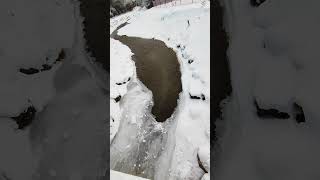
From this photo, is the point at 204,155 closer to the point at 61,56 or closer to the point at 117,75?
the point at 117,75

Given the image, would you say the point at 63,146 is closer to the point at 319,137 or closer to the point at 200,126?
the point at 319,137

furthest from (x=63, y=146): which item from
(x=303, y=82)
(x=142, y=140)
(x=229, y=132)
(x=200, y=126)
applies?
(x=142, y=140)

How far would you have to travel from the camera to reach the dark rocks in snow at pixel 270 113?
764mm

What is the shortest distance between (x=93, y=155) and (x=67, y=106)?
139mm

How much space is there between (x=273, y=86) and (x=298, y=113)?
0.24 feet

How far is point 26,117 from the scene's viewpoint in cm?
89

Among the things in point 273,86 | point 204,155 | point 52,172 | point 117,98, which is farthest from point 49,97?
point 117,98

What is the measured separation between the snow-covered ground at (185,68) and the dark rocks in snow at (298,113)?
136 centimetres

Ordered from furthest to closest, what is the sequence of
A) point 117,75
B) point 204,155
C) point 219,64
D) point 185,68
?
point 117,75, point 185,68, point 204,155, point 219,64

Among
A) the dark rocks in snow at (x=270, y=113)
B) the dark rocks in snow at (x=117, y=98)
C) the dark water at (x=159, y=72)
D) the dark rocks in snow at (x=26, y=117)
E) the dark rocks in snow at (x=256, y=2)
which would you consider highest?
the dark rocks in snow at (x=256, y=2)

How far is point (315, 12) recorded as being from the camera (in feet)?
2.34

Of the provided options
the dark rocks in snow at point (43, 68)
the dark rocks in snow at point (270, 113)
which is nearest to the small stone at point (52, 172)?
the dark rocks in snow at point (43, 68)

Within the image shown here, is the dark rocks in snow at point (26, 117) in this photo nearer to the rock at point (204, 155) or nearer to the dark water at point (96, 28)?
the dark water at point (96, 28)

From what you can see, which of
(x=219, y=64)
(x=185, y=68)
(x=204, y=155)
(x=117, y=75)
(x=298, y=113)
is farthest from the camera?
(x=117, y=75)
